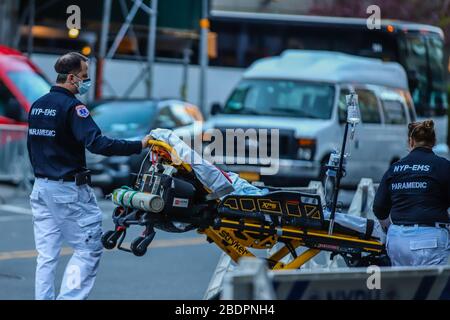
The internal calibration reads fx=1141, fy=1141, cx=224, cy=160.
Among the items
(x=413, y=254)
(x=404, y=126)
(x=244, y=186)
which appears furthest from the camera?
(x=404, y=126)

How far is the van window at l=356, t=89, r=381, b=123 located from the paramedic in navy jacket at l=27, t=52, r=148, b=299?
1321cm

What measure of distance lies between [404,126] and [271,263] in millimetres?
13985

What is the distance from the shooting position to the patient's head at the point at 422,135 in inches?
313

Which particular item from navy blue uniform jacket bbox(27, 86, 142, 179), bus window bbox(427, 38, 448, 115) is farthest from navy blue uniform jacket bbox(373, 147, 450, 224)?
bus window bbox(427, 38, 448, 115)

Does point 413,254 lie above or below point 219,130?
above

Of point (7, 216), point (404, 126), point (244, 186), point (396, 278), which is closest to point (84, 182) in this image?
point (244, 186)

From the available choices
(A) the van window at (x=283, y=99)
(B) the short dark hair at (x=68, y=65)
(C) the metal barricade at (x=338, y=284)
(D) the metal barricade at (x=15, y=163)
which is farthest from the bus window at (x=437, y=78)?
(C) the metal barricade at (x=338, y=284)

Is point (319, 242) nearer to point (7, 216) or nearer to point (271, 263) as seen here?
point (271, 263)

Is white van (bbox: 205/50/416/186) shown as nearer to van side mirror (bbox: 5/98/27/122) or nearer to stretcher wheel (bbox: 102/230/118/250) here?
van side mirror (bbox: 5/98/27/122)

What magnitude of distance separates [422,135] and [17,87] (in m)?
13.5

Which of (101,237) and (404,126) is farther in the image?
(404,126)

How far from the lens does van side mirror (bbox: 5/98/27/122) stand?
65.8 feet

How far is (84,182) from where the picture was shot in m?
8.02

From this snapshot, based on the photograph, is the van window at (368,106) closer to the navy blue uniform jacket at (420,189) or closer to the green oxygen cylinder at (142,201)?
the navy blue uniform jacket at (420,189)
